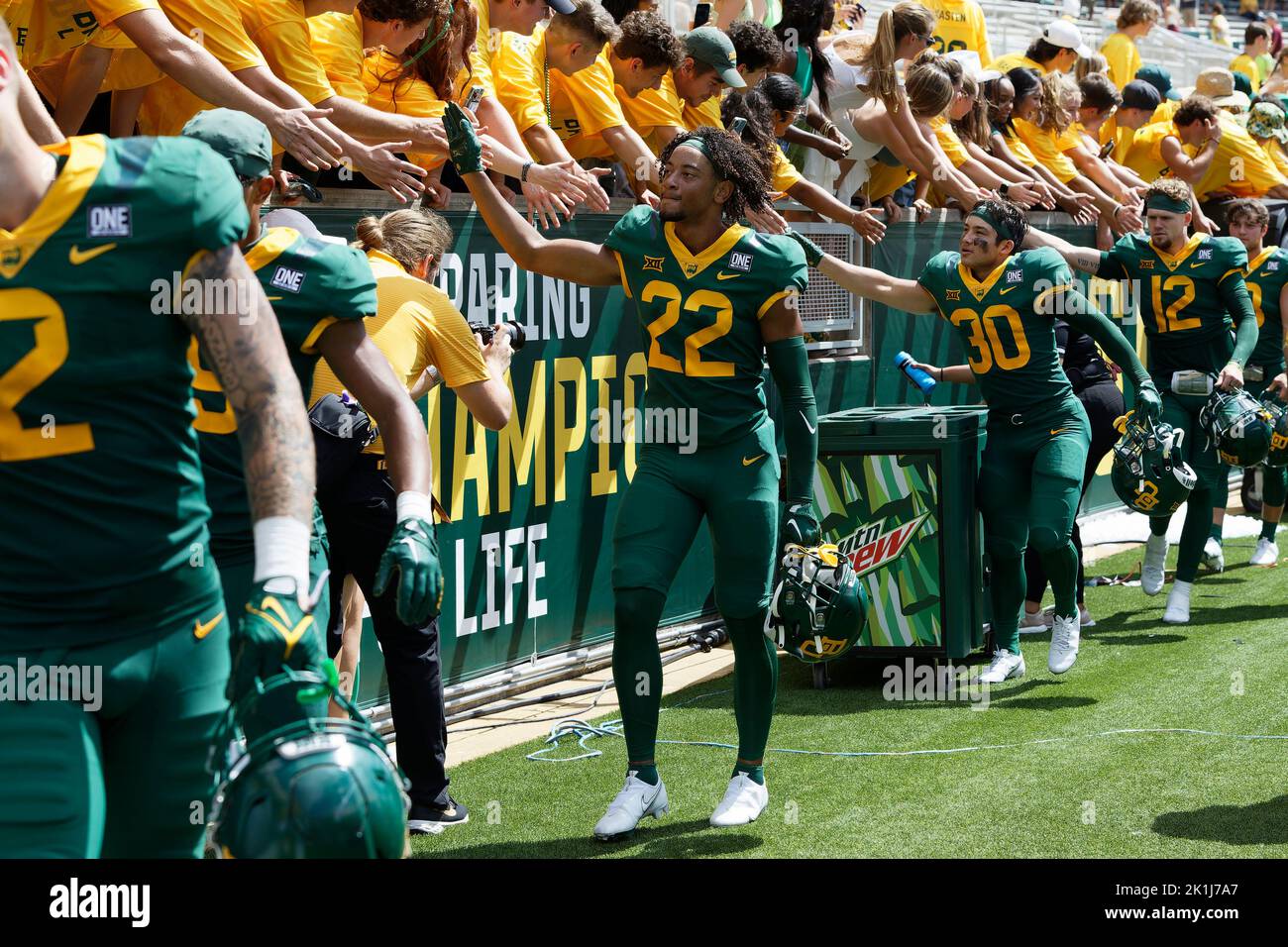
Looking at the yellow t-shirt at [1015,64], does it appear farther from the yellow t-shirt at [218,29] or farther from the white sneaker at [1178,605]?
the yellow t-shirt at [218,29]

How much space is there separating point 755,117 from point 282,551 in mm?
5886

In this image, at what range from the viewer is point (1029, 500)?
310 inches

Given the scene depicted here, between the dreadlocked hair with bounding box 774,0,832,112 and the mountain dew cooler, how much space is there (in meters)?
2.55

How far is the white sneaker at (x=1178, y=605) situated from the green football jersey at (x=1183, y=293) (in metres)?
1.22

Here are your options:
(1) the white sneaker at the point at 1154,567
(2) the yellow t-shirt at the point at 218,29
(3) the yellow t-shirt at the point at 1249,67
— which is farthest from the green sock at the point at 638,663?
(3) the yellow t-shirt at the point at 1249,67

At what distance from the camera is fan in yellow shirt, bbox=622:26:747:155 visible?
26.5 feet

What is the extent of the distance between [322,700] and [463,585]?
4.45 metres

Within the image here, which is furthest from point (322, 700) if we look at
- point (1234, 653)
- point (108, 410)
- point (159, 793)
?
point (1234, 653)

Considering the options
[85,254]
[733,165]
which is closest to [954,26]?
[733,165]

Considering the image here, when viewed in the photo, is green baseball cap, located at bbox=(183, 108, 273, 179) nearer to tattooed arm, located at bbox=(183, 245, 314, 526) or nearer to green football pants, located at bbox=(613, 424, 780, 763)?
tattooed arm, located at bbox=(183, 245, 314, 526)

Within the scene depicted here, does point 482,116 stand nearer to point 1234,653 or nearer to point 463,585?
point 463,585

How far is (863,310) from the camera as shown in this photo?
997cm

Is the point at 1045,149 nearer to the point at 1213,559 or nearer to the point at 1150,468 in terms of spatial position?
the point at 1213,559

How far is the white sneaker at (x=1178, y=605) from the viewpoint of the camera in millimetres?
9203
